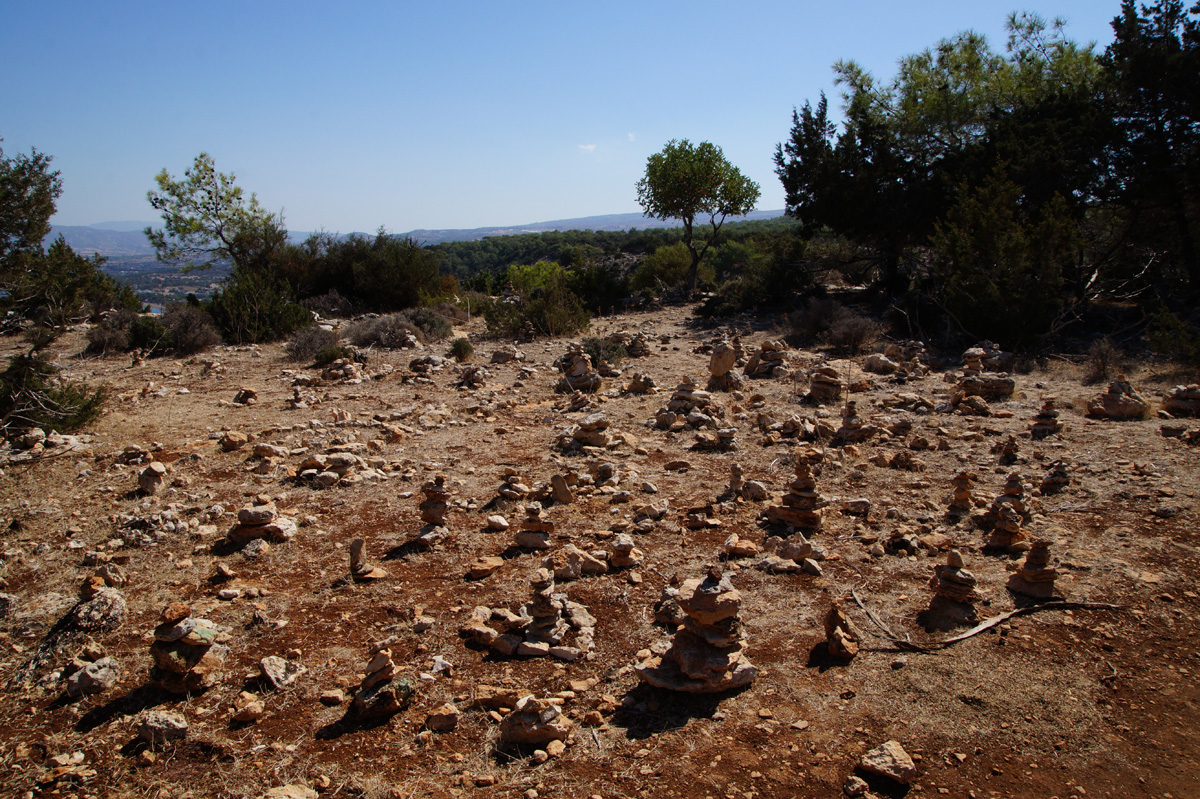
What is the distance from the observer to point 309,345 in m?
12.9

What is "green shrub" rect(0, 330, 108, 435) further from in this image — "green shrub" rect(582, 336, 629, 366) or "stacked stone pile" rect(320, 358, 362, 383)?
"green shrub" rect(582, 336, 629, 366)

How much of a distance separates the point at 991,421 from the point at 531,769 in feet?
22.4

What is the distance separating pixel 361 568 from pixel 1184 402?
28.1ft

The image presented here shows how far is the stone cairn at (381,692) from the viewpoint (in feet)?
10.2

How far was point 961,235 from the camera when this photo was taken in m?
12.7

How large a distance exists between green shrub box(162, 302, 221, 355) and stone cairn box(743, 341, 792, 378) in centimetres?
1121

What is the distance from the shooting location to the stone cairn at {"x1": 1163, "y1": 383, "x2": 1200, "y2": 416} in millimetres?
7012

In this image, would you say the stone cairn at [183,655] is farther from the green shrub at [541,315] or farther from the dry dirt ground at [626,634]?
the green shrub at [541,315]

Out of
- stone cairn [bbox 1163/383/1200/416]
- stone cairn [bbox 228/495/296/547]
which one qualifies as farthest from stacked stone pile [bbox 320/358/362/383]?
stone cairn [bbox 1163/383/1200/416]

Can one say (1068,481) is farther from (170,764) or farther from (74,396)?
(74,396)

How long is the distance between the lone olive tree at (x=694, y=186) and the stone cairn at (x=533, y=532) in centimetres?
1918

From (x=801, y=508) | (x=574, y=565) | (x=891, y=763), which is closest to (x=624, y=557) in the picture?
(x=574, y=565)

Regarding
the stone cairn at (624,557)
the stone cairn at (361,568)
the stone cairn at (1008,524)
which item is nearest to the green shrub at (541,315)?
the stone cairn at (361,568)

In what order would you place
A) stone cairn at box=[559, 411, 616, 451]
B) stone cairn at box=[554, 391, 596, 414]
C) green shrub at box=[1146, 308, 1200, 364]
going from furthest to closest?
stone cairn at box=[554, 391, 596, 414], green shrub at box=[1146, 308, 1200, 364], stone cairn at box=[559, 411, 616, 451]
